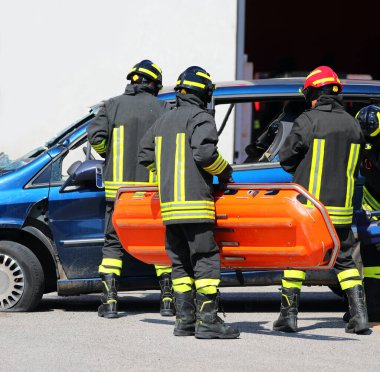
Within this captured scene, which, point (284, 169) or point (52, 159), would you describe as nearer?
point (284, 169)

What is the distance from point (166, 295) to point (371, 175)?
5.46 feet

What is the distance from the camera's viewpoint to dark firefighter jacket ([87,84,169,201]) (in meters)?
8.60

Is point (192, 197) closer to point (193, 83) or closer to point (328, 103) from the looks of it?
point (193, 83)

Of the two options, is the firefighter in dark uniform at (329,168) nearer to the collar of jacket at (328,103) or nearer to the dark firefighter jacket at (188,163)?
the collar of jacket at (328,103)

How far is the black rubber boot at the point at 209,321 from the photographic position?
25.1 ft

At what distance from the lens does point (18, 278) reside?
28.9 ft

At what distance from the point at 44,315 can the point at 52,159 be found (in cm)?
112

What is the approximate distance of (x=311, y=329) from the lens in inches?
322

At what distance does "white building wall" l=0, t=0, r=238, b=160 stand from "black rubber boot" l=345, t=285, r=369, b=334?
23.1 ft

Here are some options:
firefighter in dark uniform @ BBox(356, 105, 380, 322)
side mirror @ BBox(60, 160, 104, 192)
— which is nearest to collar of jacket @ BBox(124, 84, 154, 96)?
side mirror @ BBox(60, 160, 104, 192)

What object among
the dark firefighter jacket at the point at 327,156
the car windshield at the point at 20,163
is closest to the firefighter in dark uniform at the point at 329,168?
the dark firefighter jacket at the point at 327,156

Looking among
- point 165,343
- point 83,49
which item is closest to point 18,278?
point 165,343

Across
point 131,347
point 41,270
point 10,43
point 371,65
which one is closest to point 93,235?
point 41,270

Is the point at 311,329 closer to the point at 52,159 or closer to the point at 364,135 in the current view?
the point at 364,135
